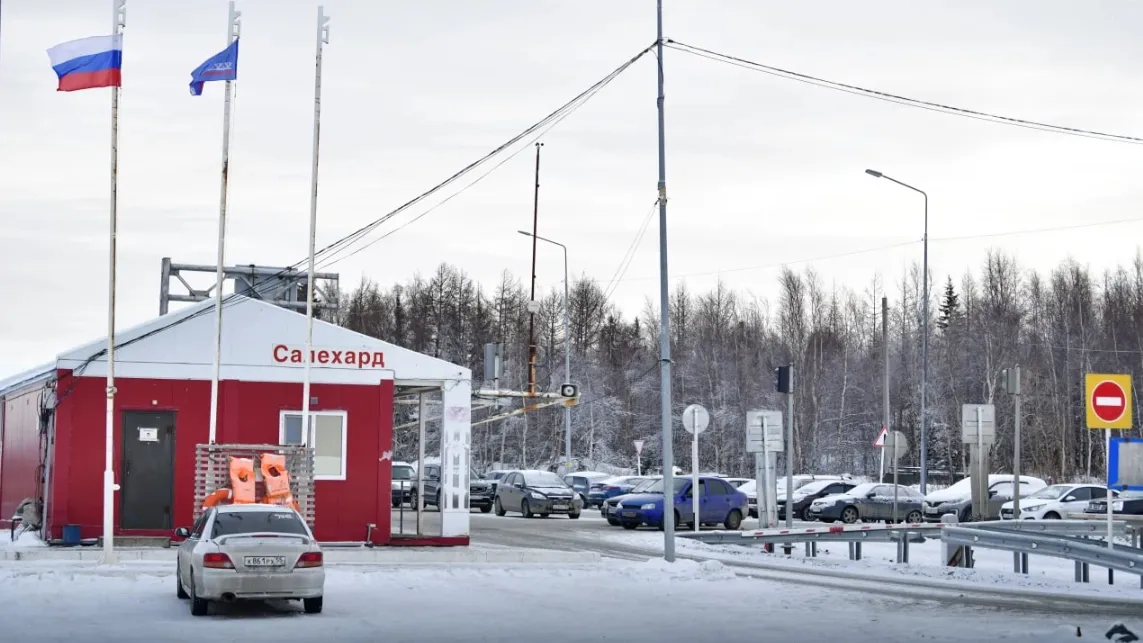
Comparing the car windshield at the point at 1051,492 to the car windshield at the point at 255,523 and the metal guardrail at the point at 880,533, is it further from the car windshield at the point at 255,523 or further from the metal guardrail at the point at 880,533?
the car windshield at the point at 255,523

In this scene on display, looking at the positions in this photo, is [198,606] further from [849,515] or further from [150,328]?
[849,515]

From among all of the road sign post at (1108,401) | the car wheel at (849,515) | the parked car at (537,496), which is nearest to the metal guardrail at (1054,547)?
the road sign post at (1108,401)

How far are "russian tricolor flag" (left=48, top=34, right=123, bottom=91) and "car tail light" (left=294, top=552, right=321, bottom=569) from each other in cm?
993

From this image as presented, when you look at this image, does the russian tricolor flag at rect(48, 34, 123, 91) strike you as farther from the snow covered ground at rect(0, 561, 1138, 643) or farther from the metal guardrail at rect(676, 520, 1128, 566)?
the metal guardrail at rect(676, 520, 1128, 566)

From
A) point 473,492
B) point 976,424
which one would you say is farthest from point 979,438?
point 473,492

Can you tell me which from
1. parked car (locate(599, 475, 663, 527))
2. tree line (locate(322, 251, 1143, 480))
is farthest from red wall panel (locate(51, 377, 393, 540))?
tree line (locate(322, 251, 1143, 480))

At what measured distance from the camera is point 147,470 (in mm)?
25078

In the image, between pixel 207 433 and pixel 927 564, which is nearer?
pixel 207 433

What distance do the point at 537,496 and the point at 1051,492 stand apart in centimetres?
1628

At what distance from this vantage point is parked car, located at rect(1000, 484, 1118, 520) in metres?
41.1

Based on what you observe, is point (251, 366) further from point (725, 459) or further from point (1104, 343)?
point (1104, 343)

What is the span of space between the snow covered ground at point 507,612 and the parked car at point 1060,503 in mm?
22419

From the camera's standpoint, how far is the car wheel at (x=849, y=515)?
145 feet

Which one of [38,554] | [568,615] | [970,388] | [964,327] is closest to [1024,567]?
[568,615]
